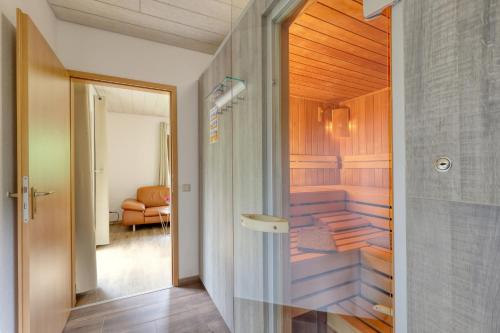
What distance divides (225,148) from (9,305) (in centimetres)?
148

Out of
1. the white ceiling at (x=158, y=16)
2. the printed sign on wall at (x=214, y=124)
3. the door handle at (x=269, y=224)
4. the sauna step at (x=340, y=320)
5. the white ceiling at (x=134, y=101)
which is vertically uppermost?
the white ceiling at (x=134, y=101)

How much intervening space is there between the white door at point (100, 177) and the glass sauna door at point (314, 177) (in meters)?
3.20

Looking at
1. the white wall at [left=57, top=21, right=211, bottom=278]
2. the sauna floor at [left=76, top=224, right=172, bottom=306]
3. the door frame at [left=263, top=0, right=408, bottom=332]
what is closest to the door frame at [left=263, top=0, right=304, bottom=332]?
the door frame at [left=263, top=0, right=408, bottom=332]

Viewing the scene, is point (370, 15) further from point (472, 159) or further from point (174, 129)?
point (174, 129)

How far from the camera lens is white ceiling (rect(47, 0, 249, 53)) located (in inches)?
70.7

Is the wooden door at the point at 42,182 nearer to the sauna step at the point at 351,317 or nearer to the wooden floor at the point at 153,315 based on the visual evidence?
the wooden floor at the point at 153,315

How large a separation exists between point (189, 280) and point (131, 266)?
0.96 metres

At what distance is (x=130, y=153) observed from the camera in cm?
538

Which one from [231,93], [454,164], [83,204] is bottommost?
[83,204]

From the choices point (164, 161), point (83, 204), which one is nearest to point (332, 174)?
point (83, 204)

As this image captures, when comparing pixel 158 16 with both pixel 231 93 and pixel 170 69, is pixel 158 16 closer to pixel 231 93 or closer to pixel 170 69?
pixel 170 69

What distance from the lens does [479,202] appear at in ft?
1.40

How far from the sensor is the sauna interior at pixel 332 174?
1096 millimetres

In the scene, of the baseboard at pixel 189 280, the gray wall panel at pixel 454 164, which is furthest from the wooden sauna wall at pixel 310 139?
the baseboard at pixel 189 280
